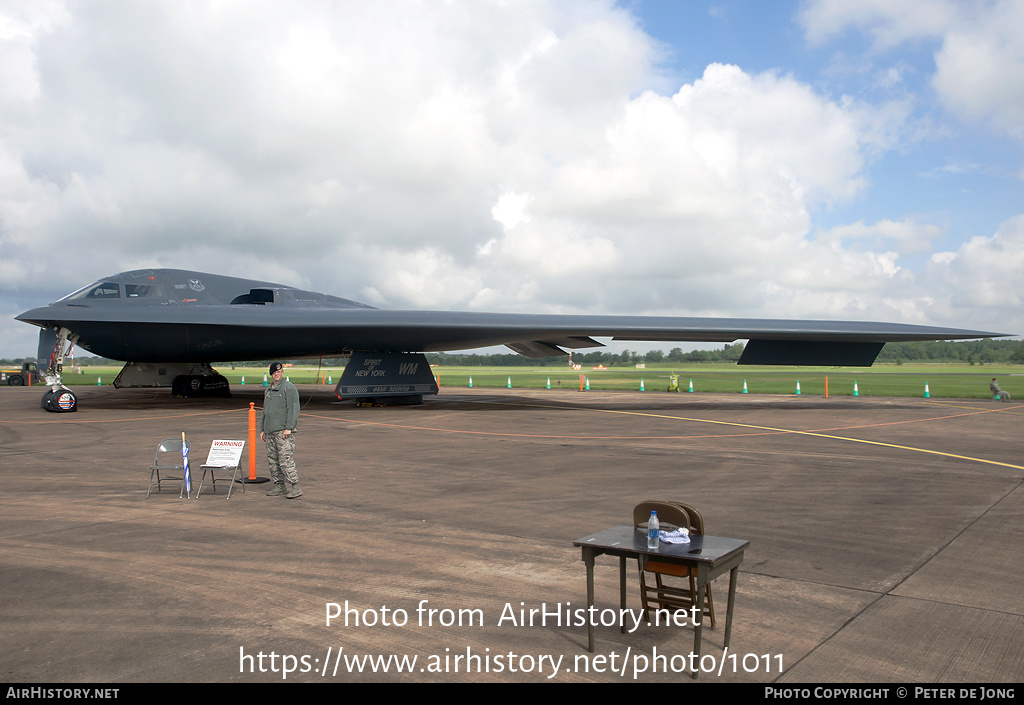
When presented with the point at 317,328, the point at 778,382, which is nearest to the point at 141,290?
the point at 317,328

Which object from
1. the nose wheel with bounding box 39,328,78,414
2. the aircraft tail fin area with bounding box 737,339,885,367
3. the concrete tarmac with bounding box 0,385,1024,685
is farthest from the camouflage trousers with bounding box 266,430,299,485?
the aircraft tail fin area with bounding box 737,339,885,367

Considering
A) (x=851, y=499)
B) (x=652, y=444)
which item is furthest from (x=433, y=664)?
(x=652, y=444)

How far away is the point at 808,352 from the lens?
71.4 feet

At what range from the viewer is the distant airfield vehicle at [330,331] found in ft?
64.8

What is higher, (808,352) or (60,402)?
(808,352)

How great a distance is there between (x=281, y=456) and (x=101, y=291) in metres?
16.2

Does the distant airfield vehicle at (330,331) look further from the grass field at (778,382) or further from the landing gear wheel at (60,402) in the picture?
the grass field at (778,382)

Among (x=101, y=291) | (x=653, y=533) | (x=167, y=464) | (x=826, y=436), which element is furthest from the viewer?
(x=101, y=291)

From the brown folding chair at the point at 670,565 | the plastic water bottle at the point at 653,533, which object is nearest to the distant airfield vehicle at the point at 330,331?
the brown folding chair at the point at 670,565

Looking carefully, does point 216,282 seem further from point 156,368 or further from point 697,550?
point 697,550

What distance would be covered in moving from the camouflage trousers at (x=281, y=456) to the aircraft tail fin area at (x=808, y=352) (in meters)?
16.5

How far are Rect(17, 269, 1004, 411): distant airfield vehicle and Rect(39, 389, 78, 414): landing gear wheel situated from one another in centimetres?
4

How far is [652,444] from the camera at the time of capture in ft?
43.9

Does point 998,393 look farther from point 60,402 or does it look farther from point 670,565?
point 60,402
